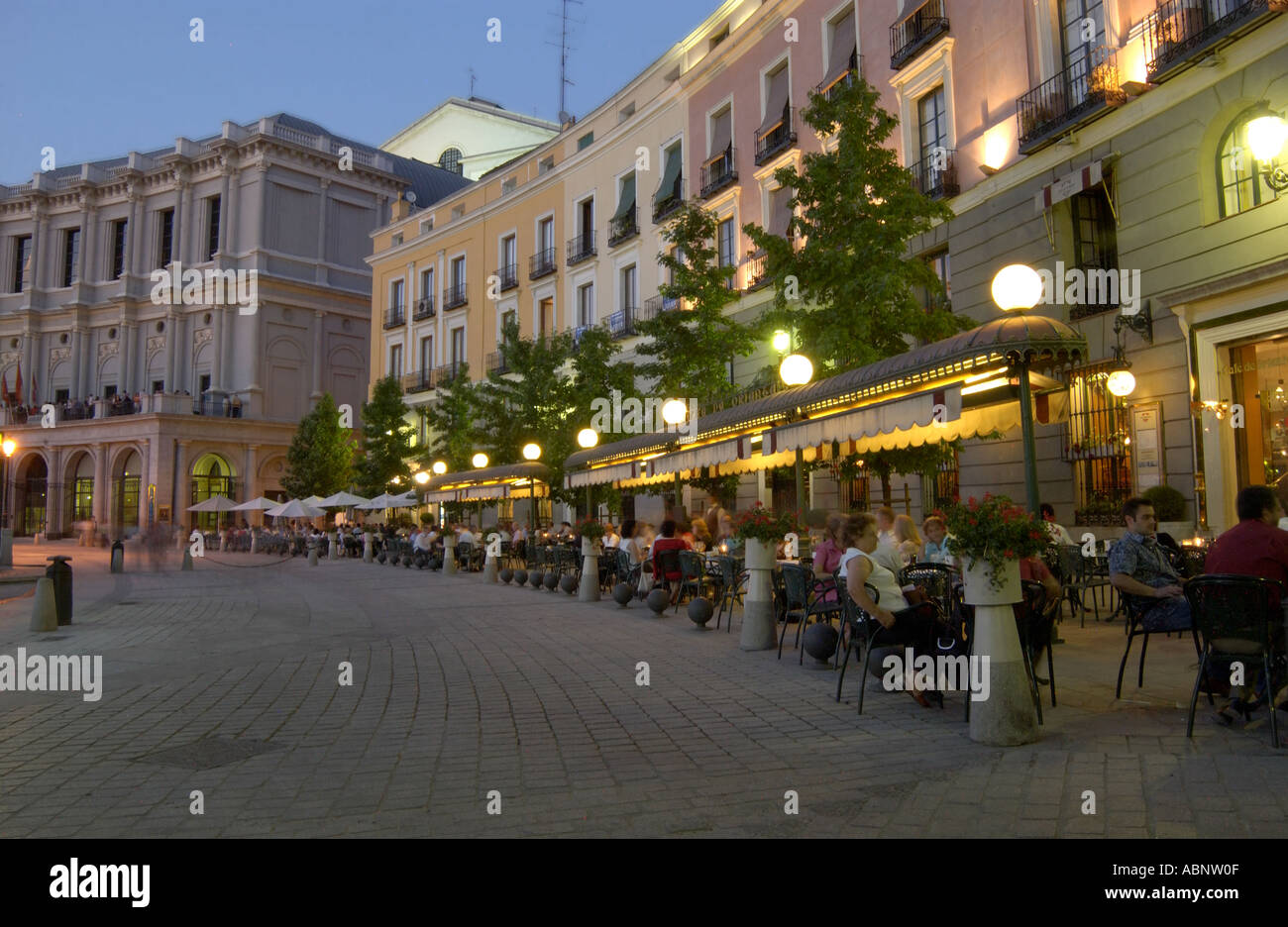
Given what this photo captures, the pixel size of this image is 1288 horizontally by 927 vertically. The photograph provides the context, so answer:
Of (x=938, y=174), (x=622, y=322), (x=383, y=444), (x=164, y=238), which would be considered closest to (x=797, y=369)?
(x=938, y=174)

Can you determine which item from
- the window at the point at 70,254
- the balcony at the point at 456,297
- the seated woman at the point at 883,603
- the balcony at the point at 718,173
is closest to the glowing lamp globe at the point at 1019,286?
the seated woman at the point at 883,603

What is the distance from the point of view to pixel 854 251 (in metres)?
13.8

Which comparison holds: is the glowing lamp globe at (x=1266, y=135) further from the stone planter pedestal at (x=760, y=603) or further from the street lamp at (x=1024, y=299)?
the stone planter pedestal at (x=760, y=603)

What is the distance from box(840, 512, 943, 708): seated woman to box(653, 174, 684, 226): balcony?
23.3 metres

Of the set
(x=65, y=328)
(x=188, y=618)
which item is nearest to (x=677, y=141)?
(x=188, y=618)

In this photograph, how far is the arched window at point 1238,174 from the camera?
12281 mm

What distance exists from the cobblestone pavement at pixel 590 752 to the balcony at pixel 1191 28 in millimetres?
8838

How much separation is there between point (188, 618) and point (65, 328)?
170ft

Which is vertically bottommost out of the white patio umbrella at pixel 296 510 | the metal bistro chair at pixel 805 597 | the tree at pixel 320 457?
the metal bistro chair at pixel 805 597

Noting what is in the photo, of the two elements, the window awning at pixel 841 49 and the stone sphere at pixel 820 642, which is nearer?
the stone sphere at pixel 820 642

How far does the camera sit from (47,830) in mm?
3938

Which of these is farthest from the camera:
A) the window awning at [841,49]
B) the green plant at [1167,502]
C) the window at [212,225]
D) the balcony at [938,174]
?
the window at [212,225]

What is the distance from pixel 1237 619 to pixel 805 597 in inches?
150
